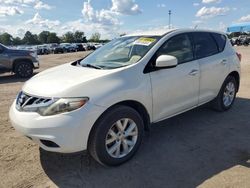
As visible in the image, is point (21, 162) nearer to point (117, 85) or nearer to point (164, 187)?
point (117, 85)

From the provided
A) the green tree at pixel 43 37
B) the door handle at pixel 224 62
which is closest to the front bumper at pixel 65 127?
the door handle at pixel 224 62

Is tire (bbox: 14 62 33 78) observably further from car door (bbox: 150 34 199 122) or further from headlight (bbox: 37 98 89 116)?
headlight (bbox: 37 98 89 116)

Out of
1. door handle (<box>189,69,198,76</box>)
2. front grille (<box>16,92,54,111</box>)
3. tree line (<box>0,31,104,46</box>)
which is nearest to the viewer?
front grille (<box>16,92,54,111</box>)

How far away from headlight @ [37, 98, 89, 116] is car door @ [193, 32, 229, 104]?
247 centimetres

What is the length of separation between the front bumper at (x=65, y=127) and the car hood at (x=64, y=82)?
0.83 feet

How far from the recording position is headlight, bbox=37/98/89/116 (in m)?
3.40

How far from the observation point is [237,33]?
75500 mm

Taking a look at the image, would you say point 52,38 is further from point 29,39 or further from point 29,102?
point 29,102

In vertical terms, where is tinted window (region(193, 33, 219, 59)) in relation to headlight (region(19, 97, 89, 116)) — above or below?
above

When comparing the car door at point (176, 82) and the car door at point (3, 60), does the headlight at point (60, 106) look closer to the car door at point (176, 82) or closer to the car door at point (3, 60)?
the car door at point (176, 82)

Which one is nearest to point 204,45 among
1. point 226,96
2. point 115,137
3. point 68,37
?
point 226,96

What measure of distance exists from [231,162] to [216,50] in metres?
2.44

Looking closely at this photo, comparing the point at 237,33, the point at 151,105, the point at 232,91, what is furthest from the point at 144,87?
the point at 237,33

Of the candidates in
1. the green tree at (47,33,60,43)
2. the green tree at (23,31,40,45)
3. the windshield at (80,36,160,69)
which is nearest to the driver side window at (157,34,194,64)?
the windshield at (80,36,160,69)
